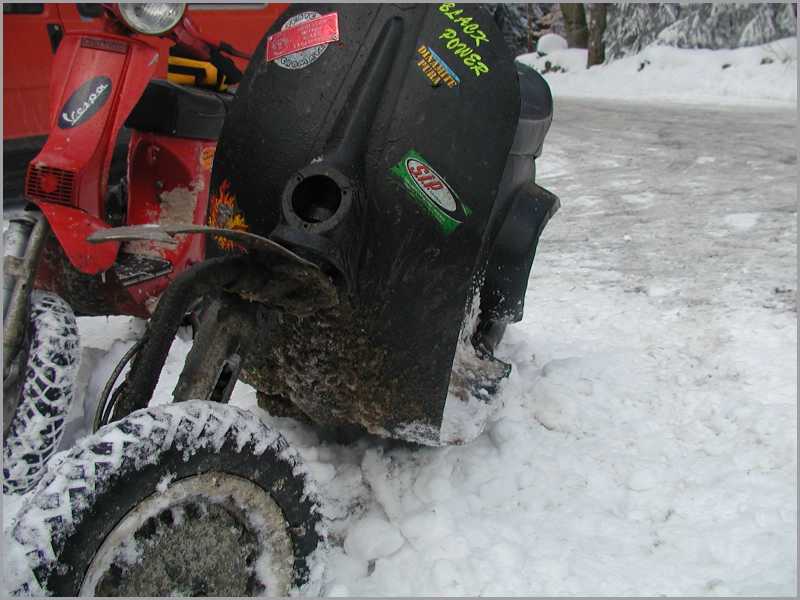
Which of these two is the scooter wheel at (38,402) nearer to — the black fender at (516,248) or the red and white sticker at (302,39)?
the red and white sticker at (302,39)

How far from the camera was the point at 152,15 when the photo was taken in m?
2.66

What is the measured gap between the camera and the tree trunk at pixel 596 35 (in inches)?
657

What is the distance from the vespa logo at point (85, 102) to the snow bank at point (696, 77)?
934cm

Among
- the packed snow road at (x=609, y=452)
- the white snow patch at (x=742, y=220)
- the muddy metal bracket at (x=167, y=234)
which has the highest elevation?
the muddy metal bracket at (x=167, y=234)

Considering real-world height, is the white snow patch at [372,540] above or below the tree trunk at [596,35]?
above

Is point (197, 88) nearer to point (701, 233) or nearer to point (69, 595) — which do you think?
point (69, 595)

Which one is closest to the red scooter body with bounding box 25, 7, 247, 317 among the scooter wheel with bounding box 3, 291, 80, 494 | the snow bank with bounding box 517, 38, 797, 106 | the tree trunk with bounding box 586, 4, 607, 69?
the scooter wheel with bounding box 3, 291, 80, 494

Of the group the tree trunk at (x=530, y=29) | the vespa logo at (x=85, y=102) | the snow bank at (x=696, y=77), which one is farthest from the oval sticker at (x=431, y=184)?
the tree trunk at (x=530, y=29)

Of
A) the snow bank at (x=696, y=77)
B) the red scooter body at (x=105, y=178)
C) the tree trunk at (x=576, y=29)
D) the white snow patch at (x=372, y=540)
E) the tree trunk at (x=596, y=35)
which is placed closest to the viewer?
the white snow patch at (x=372, y=540)

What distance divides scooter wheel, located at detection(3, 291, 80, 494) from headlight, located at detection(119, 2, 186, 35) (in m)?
1.04

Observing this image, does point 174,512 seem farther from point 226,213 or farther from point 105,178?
point 105,178

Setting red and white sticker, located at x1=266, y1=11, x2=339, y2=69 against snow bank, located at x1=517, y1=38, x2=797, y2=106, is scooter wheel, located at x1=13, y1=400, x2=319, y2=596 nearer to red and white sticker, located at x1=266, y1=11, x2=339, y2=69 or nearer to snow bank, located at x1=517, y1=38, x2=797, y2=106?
red and white sticker, located at x1=266, y1=11, x2=339, y2=69

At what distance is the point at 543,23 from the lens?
82.0 feet

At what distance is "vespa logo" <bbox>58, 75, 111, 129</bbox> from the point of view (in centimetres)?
264
